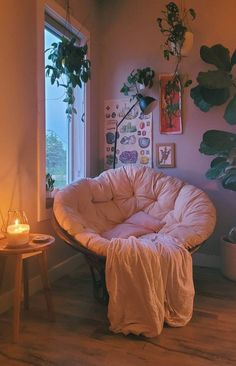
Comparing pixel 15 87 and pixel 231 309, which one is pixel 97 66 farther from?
pixel 231 309

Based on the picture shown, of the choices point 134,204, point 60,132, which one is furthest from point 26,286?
point 60,132

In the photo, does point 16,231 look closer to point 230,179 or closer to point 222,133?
point 230,179

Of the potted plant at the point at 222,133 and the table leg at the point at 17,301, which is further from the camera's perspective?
the potted plant at the point at 222,133

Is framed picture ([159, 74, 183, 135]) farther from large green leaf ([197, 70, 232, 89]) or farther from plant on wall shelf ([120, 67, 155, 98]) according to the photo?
large green leaf ([197, 70, 232, 89])

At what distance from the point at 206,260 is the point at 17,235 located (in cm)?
203

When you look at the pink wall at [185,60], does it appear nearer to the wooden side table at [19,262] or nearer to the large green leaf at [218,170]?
the large green leaf at [218,170]

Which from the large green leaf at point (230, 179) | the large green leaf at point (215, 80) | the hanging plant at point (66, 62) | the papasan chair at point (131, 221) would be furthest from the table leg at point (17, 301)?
the large green leaf at point (215, 80)

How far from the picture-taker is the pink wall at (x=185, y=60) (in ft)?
9.70

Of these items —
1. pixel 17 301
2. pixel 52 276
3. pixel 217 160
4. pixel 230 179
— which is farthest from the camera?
pixel 217 160

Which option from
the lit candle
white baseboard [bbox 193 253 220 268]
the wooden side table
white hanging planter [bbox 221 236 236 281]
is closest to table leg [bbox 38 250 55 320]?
the wooden side table

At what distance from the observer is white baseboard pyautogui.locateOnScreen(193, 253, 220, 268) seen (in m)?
3.06

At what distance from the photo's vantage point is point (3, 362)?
1570 mm

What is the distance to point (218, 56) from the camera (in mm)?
2693

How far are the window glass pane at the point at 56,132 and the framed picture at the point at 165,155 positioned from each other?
37.5 inches
